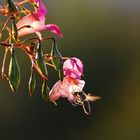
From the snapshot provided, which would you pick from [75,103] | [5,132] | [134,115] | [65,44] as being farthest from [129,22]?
[75,103]

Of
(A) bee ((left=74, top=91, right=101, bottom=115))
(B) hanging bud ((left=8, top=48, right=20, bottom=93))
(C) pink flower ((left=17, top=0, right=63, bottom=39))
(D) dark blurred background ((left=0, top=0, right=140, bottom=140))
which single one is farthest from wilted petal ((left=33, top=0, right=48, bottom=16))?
(D) dark blurred background ((left=0, top=0, right=140, bottom=140))

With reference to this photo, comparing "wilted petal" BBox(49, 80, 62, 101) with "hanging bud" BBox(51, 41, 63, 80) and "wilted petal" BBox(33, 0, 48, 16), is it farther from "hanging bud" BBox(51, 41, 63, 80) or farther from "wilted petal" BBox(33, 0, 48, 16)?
"wilted petal" BBox(33, 0, 48, 16)

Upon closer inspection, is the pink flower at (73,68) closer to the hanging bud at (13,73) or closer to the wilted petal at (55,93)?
the wilted petal at (55,93)

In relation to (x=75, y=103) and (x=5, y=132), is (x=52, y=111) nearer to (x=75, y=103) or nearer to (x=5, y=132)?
(x=5, y=132)

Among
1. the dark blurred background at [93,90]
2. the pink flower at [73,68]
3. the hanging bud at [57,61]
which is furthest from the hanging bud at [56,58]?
the dark blurred background at [93,90]

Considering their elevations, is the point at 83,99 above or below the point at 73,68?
below

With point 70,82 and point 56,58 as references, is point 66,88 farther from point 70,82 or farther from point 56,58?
point 56,58

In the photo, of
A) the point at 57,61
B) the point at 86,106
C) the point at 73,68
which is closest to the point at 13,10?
the point at 57,61
